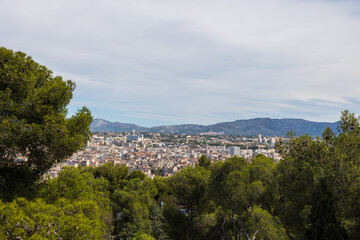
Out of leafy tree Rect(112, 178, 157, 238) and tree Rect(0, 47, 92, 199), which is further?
leafy tree Rect(112, 178, 157, 238)

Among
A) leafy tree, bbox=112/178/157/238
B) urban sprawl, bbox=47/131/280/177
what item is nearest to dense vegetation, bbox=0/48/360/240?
leafy tree, bbox=112/178/157/238

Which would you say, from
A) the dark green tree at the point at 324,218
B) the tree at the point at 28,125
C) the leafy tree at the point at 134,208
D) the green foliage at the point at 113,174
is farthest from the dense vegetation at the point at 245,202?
the green foliage at the point at 113,174

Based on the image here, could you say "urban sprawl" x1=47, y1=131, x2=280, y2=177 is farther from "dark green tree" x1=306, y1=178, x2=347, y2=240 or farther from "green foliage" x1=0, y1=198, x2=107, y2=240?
"dark green tree" x1=306, y1=178, x2=347, y2=240

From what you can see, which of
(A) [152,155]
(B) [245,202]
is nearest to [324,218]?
(B) [245,202]

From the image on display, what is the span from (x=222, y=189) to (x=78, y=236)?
9.19m

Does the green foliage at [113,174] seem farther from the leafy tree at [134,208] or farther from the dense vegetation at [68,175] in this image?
the dense vegetation at [68,175]

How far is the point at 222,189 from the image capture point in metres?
12.6

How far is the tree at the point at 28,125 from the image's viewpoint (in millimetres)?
5355

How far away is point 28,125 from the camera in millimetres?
5348

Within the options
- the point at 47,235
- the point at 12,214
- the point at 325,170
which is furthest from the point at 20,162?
the point at 325,170

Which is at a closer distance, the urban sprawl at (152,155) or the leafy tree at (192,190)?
the leafy tree at (192,190)

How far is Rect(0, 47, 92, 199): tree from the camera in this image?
536 centimetres

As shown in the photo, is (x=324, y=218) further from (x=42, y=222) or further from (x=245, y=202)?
(x=42, y=222)

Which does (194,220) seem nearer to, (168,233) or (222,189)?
(168,233)
